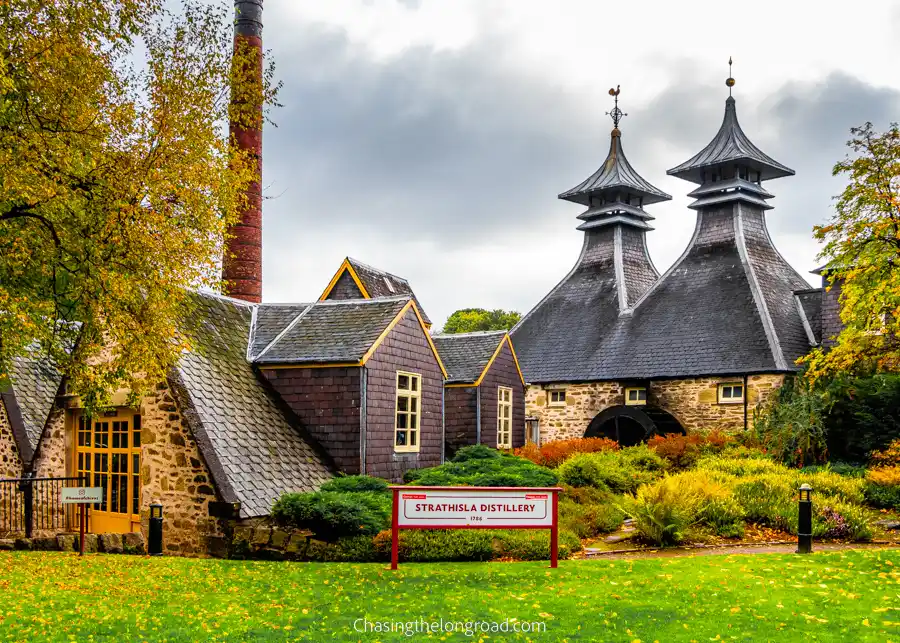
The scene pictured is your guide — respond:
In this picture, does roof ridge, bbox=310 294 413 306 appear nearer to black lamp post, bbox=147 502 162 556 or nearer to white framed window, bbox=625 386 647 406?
black lamp post, bbox=147 502 162 556

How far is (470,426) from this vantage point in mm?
24938

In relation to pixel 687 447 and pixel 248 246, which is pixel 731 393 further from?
pixel 248 246

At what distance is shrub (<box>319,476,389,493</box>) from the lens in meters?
15.6

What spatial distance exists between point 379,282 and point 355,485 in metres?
10.5

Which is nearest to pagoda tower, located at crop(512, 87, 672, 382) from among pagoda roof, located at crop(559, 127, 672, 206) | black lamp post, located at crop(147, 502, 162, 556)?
Answer: pagoda roof, located at crop(559, 127, 672, 206)

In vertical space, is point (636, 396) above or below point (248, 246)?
below

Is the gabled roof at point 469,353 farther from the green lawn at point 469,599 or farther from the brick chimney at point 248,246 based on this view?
the green lawn at point 469,599

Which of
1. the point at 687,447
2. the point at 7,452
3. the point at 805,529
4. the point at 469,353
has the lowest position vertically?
the point at 805,529

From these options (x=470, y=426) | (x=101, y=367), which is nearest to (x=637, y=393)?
(x=470, y=426)

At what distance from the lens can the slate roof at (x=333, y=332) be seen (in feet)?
58.7

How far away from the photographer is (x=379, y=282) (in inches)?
1005

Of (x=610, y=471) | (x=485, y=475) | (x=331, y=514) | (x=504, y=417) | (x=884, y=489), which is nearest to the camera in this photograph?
(x=331, y=514)

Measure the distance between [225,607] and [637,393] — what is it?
23.1 metres

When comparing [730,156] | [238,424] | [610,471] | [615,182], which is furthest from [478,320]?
[238,424]
